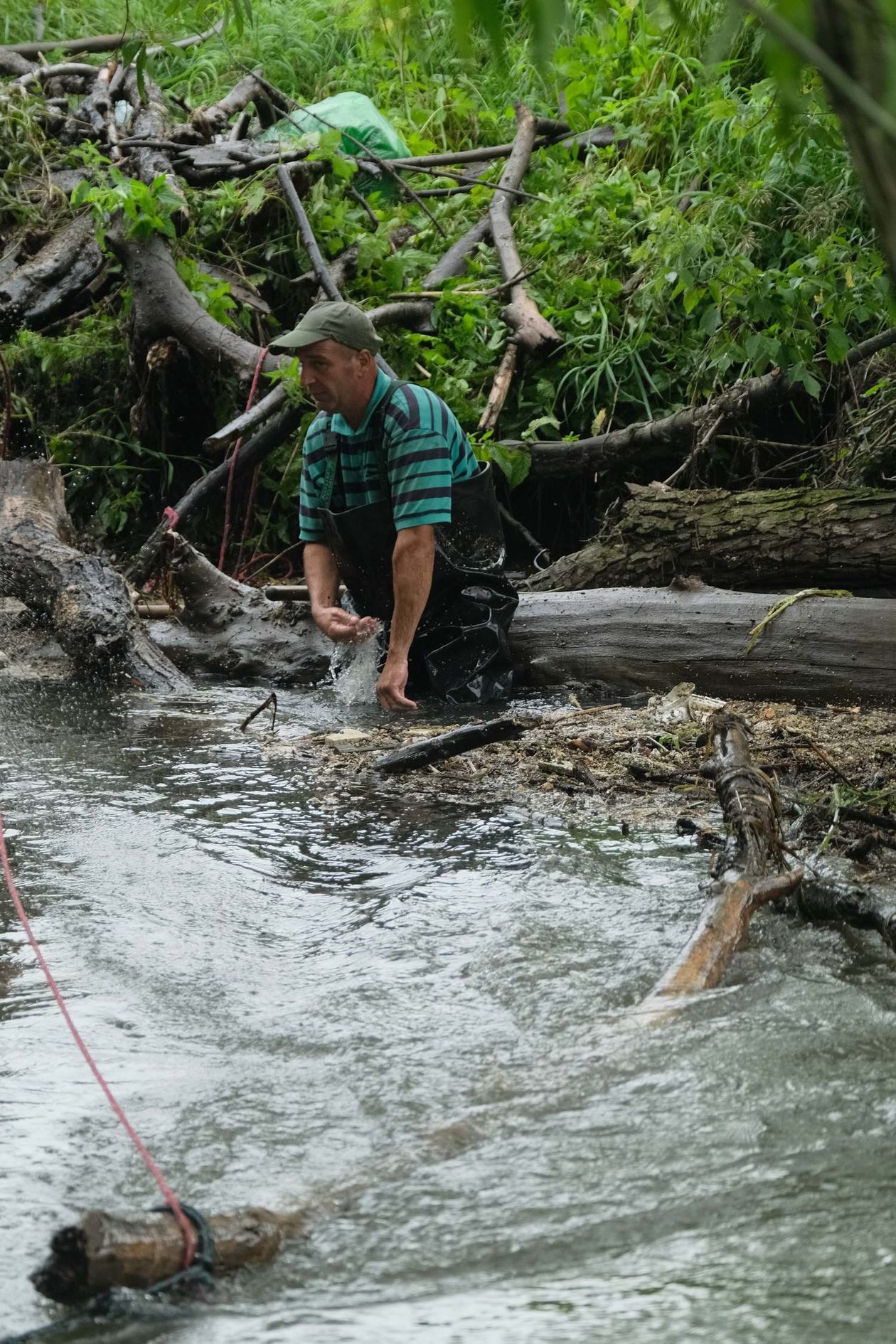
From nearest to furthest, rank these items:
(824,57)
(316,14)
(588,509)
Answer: (824,57)
(588,509)
(316,14)

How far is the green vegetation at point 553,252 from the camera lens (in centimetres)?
772

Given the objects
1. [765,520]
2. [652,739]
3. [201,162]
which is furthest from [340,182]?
[652,739]

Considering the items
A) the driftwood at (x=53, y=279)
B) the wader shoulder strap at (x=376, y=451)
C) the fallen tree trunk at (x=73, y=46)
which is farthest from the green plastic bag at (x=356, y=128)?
the wader shoulder strap at (x=376, y=451)

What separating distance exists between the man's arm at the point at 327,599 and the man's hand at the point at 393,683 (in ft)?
1.13

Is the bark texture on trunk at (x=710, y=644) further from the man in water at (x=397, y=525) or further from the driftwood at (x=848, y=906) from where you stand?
the driftwood at (x=848, y=906)

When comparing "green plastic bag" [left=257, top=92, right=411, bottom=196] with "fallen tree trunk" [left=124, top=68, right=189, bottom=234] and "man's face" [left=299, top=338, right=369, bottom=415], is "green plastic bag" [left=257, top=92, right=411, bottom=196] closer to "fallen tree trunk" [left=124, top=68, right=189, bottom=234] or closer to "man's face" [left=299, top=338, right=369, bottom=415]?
"fallen tree trunk" [left=124, top=68, right=189, bottom=234]

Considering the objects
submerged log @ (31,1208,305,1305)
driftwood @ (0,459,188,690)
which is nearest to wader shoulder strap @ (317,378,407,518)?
driftwood @ (0,459,188,690)

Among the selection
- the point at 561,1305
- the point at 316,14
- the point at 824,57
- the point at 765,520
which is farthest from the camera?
the point at 316,14

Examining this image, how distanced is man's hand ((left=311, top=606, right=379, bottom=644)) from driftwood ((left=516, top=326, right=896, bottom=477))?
85.8 inches

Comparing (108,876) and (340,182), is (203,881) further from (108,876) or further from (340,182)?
(340,182)

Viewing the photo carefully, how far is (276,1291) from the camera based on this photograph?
68.4 inches

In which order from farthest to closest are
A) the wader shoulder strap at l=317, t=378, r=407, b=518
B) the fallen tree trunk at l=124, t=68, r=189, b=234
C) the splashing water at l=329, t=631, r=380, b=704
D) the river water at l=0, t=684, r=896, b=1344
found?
the fallen tree trunk at l=124, t=68, r=189, b=234 → the splashing water at l=329, t=631, r=380, b=704 → the wader shoulder strap at l=317, t=378, r=407, b=518 → the river water at l=0, t=684, r=896, b=1344

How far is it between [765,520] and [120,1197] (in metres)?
4.93

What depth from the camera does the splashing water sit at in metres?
6.36
